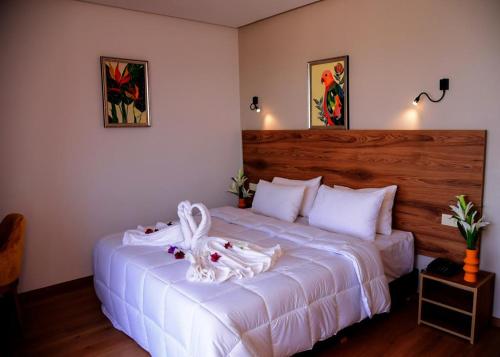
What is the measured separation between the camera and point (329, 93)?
3812mm

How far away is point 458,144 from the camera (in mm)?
2932

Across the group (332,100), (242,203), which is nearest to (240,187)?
(242,203)

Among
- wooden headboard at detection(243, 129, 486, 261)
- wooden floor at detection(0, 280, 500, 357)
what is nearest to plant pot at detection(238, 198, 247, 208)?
wooden headboard at detection(243, 129, 486, 261)

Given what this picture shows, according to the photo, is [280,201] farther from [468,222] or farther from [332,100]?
[468,222]

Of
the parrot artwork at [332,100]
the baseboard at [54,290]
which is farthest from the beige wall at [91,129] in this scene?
the parrot artwork at [332,100]

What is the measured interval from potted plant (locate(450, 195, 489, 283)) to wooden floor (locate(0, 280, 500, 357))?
45cm

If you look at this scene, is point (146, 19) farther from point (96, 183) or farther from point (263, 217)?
point (263, 217)

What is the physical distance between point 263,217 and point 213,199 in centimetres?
114

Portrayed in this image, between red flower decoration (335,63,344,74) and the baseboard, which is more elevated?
red flower decoration (335,63,344,74)

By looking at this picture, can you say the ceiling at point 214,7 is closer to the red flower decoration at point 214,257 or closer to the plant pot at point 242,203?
the plant pot at point 242,203

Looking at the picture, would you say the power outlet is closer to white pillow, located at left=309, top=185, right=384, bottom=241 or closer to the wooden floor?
white pillow, located at left=309, top=185, right=384, bottom=241

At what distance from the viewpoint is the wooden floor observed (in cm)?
261

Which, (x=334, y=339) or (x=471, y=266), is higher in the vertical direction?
(x=471, y=266)

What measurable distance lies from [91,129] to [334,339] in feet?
9.05
